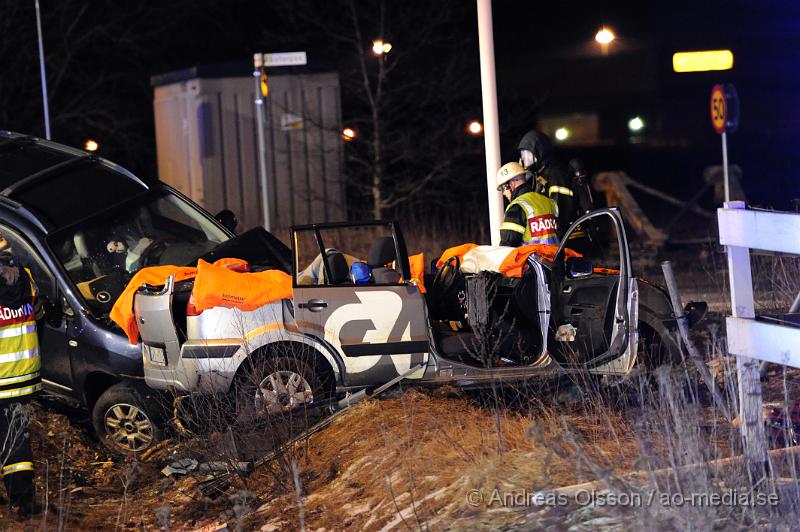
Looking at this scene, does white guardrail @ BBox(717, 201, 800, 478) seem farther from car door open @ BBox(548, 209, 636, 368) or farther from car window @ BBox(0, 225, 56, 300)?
car window @ BBox(0, 225, 56, 300)

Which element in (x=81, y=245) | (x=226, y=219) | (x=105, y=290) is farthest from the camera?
(x=226, y=219)

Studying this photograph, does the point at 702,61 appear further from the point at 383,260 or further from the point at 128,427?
the point at 128,427

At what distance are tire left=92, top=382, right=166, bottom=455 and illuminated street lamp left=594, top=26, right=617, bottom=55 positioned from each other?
9.57 meters

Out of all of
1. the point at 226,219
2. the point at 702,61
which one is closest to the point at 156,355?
the point at 226,219

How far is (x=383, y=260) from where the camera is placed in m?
7.82

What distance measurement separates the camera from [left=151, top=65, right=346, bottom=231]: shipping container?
17812mm

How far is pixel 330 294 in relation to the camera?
7.70m

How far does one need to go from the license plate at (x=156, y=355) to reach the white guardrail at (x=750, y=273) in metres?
3.82

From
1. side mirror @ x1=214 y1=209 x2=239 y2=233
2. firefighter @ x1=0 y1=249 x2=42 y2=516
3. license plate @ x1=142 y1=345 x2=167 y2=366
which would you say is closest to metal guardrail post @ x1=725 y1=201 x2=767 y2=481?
license plate @ x1=142 y1=345 x2=167 y2=366

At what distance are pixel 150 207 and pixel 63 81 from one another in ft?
54.8

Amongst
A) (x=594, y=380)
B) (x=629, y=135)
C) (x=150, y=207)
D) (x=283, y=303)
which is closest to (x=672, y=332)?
(x=594, y=380)

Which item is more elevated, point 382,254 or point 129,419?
point 382,254

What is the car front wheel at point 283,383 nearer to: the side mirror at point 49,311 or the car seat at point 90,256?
the side mirror at point 49,311

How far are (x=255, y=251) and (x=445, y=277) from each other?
172 cm
